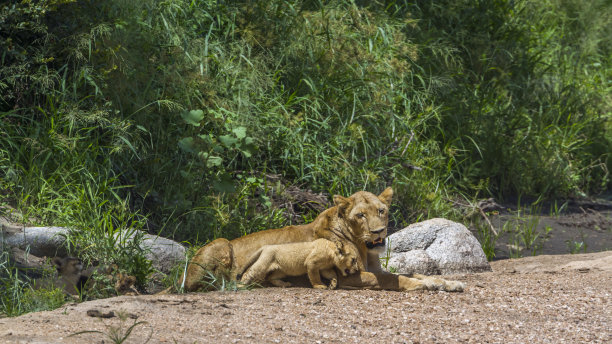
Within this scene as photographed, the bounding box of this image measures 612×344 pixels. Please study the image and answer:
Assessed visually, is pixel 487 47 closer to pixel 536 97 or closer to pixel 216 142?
pixel 536 97

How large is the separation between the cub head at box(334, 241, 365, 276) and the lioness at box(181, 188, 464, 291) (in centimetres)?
5

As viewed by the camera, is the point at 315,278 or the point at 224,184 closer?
the point at 315,278

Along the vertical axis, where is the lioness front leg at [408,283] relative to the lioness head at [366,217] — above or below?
below

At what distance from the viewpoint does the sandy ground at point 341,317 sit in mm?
4230

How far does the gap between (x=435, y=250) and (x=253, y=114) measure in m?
2.54

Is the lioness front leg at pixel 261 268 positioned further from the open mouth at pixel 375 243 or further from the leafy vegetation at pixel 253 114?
the leafy vegetation at pixel 253 114

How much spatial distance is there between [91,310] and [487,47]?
829cm

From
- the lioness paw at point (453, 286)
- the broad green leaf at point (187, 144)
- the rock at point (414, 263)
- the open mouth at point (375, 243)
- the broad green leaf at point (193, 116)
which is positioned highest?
the broad green leaf at point (193, 116)

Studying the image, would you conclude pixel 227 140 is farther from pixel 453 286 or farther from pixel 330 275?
pixel 453 286

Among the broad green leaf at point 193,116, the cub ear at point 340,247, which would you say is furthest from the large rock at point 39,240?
the cub ear at point 340,247

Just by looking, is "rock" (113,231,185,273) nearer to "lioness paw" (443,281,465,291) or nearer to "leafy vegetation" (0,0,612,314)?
"leafy vegetation" (0,0,612,314)

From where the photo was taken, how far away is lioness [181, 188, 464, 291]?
557 cm

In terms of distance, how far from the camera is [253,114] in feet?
27.7

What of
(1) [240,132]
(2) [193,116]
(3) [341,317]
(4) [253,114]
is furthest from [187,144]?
(3) [341,317]
